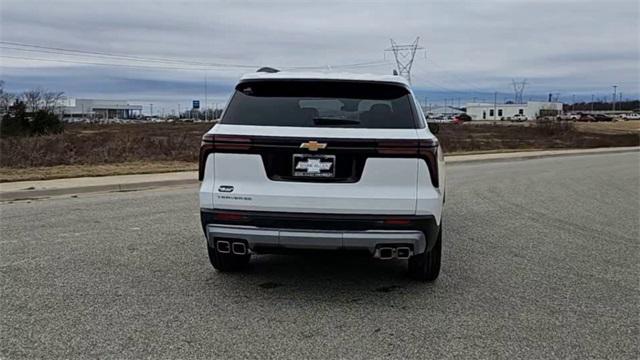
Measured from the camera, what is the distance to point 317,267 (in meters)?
6.05

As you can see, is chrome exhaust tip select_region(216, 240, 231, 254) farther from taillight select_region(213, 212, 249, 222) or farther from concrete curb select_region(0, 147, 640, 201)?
concrete curb select_region(0, 147, 640, 201)

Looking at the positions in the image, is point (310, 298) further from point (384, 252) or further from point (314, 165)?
point (314, 165)

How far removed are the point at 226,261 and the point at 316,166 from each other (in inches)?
62.5

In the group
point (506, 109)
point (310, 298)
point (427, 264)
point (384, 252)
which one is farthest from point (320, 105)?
point (506, 109)

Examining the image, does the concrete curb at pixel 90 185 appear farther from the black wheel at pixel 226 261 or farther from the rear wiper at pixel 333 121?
the rear wiper at pixel 333 121

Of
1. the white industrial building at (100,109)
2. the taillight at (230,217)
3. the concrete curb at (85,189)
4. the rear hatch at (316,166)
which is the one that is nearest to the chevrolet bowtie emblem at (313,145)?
the rear hatch at (316,166)

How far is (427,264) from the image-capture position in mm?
5375

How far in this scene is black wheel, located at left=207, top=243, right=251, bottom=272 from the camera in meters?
5.62

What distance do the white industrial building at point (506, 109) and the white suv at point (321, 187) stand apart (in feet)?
525

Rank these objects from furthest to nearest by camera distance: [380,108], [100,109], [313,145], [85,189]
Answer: [100,109] < [85,189] < [380,108] < [313,145]

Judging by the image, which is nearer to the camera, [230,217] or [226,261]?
[230,217]

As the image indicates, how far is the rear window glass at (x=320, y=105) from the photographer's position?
4828 millimetres

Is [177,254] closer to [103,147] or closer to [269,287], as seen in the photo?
[269,287]

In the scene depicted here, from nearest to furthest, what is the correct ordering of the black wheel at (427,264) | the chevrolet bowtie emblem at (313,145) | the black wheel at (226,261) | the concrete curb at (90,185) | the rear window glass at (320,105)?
the chevrolet bowtie emblem at (313,145), the rear window glass at (320,105), the black wheel at (427,264), the black wheel at (226,261), the concrete curb at (90,185)
